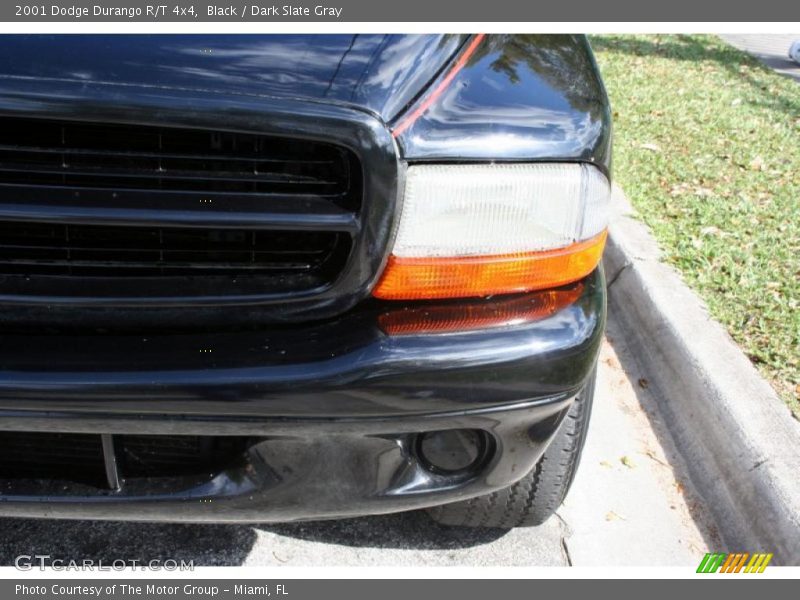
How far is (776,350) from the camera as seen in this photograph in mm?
2992

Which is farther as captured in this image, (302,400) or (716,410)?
(716,410)

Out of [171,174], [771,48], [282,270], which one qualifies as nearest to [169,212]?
[171,174]

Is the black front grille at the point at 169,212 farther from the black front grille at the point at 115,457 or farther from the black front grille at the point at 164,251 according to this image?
→ the black front grille at the point at 115,457

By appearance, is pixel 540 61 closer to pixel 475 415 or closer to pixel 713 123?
pixel 475 415

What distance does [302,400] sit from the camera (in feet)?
4.87

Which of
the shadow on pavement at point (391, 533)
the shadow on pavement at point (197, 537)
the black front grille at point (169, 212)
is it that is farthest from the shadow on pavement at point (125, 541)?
the black front grille at point (169, 212)

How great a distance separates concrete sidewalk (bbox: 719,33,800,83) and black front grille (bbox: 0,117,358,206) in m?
7.54

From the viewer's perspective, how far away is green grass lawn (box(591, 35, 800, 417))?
323 cm

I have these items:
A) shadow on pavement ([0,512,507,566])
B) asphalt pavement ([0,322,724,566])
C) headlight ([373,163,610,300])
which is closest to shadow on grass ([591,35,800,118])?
asphalt pavement ([0,322,724,566])

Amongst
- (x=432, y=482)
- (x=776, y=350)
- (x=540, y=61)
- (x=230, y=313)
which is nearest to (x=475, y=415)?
(x=432, y=482)

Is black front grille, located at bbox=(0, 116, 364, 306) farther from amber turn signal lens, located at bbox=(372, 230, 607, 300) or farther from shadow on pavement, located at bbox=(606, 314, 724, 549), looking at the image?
shadow on pavement, located at bbox=(606, 314, 724, 549)

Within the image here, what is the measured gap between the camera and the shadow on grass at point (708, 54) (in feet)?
21.9

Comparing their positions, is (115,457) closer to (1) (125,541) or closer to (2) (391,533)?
(1) (125,541)

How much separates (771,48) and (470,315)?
30.9ft
